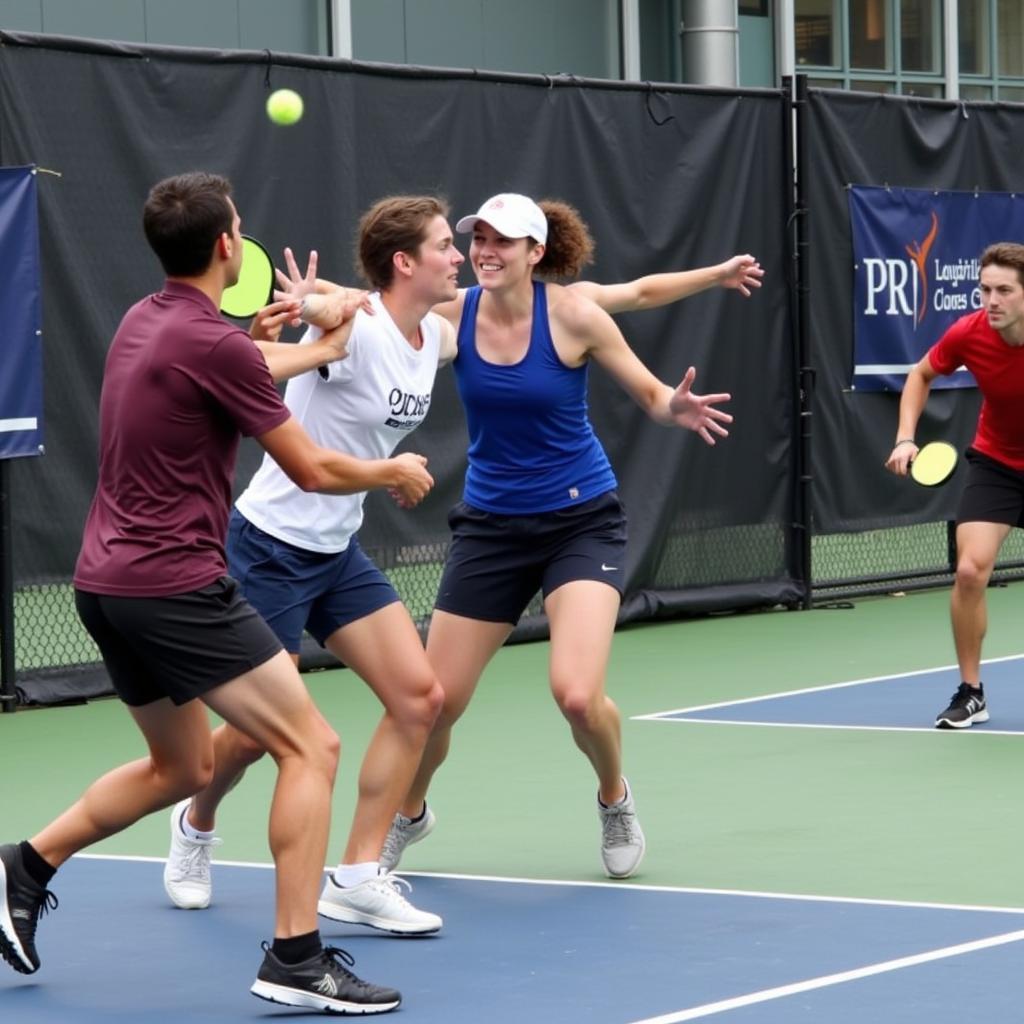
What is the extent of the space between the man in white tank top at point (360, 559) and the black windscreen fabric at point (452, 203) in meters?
3.53

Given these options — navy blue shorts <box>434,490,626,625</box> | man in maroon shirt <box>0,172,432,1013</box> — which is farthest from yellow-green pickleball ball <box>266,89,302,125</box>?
man in maroon shirt <box>0,172,432,1013</box>

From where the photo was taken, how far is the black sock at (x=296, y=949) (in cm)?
468

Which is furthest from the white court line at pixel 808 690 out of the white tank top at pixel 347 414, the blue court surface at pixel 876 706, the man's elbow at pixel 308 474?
the man's elbow at pixel 308 474

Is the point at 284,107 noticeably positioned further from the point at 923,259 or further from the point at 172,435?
the point at 172,435

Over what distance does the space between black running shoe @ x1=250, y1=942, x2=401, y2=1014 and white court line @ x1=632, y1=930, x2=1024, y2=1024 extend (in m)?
0.52

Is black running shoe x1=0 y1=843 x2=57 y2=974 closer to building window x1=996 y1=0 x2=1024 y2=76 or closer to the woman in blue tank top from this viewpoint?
the woman in blue tank top

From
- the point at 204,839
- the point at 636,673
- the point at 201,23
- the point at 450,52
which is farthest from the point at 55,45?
the point at 450,52

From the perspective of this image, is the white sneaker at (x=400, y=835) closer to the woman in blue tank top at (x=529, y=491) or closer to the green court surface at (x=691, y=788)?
the woman in blue tank top at (x=529, y=491)

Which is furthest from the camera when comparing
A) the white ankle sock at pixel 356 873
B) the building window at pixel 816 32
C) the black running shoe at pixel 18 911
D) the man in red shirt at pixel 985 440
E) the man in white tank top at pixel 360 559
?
the building window at pixel 816 32

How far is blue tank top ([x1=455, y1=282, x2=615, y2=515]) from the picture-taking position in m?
5.97

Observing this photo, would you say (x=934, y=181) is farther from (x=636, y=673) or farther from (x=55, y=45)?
(x=55, y=45)

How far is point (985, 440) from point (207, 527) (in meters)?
4.45

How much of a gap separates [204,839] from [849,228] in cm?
733

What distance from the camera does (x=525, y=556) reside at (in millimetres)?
6055
